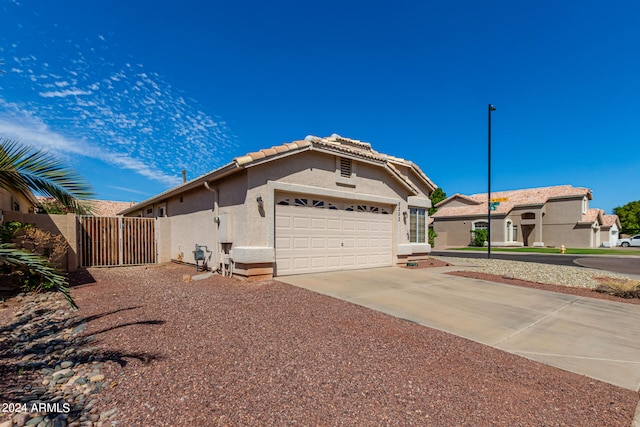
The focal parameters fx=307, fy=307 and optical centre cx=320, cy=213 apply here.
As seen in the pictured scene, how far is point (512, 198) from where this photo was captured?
35.2 metres

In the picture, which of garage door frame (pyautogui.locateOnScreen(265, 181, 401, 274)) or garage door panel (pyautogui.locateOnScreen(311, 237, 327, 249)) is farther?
Answer: garage door panel (pyautogui.locateOnScreen(311, 237, 327, 249))

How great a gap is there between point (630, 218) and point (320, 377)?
72.9 meters

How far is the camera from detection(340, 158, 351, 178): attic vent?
431 inches

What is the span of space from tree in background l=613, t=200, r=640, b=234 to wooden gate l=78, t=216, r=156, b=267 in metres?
68.9

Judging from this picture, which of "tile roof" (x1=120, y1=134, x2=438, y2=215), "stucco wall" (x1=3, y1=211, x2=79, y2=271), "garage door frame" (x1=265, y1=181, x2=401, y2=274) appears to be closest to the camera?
"tile roof" (x1=120, y1=134, x2=438, y2=215)

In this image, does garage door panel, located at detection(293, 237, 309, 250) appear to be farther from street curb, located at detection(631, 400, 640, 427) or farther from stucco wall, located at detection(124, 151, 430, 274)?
street curb, located at detection(631, 400, 640, 427)

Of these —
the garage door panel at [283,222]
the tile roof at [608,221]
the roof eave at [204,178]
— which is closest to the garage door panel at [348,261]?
the garage door panel at [283,222]

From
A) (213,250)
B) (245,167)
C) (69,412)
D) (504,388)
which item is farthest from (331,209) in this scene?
(69,412)

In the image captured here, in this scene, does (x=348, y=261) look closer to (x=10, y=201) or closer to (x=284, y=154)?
(x=284, y=154)

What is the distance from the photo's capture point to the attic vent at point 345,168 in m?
11.0

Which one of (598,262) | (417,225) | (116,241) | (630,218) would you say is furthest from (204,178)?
(630,218)

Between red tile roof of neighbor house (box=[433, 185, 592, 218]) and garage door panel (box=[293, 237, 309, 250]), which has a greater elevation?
red tile roof of neighbor house (box=[433, 185, 592, 218])

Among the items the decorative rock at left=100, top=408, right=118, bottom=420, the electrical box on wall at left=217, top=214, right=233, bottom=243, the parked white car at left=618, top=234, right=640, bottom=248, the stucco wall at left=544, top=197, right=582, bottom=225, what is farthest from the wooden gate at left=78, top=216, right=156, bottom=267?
the parked white car at left=618, top=234, right=640, bottom=248

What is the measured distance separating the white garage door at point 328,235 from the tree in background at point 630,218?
61.7 meters
